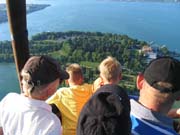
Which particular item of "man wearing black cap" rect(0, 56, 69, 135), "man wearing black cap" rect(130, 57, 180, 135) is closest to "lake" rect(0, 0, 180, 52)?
"man wearing black cap" rect(0, 56, 69, 135)

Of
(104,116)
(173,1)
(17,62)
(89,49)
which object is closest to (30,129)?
(17,62)

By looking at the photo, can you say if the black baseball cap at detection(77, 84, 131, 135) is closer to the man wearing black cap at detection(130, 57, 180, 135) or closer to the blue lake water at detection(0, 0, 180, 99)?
the man wearing black cap at detection(130, 57, 180, 135)

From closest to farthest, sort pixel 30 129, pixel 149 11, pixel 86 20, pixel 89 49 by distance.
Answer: pixel 30 129 < pixel 89 49 < pixel 86 20 < pixel 149 11

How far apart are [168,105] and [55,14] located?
38.2 m

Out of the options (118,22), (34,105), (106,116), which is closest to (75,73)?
(34,105)

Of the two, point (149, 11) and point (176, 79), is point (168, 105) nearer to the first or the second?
point (176, 79)

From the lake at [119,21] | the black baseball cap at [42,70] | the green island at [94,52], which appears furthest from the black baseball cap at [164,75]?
the lake at [119,21]

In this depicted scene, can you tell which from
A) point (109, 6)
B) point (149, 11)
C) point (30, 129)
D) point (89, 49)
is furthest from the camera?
point (109, 6)

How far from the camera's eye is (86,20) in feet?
121

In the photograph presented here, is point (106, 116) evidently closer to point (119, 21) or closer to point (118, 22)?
point (118, 22)

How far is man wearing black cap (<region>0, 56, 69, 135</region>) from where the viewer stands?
1315mm

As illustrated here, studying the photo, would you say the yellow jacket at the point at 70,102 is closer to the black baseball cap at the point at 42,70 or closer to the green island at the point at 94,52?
the black baseball cap at the point at 42,70

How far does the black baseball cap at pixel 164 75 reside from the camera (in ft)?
3.36

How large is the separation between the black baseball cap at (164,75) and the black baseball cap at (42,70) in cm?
39
